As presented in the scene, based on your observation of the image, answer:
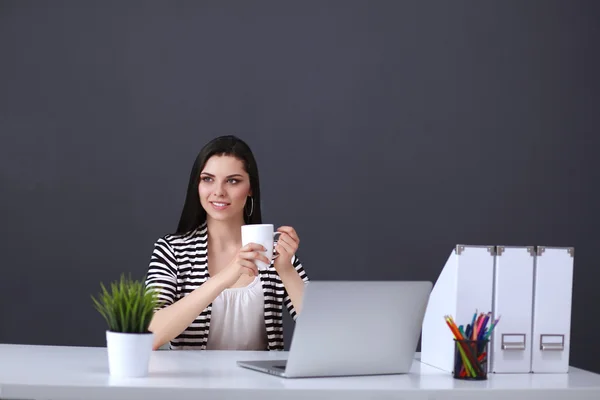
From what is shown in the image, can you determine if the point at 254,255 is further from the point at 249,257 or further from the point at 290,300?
the point at 290,300

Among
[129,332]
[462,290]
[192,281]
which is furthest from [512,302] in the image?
[192,281]

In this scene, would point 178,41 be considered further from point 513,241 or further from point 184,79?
point 513,241

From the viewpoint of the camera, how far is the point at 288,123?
12.7 feet

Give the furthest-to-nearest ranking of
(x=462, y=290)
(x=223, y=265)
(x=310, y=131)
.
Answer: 1. (x=310, y=131)
2. (x=223, y=265)
3. (x=462, y=290)

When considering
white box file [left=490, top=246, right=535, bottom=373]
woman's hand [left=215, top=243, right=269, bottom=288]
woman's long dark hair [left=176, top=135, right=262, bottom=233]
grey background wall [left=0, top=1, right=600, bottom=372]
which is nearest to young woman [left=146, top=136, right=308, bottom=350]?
woman's long dark hair [left=176, top=135, right=262, bottom=233]

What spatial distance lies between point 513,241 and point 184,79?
170cm

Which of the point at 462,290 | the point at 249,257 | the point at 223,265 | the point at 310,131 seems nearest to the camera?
the point at 462,290

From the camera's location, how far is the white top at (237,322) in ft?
8.29

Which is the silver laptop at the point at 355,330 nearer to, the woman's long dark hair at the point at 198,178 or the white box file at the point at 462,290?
the white box file at the point at 462,290

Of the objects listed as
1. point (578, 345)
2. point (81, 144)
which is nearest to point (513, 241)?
point (578, 345)

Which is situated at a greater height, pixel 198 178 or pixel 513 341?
pixel 198 178

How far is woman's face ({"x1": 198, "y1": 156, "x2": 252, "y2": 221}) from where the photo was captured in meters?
2.58

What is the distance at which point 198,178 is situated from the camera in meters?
2.62

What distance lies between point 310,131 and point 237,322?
1.52 meters
